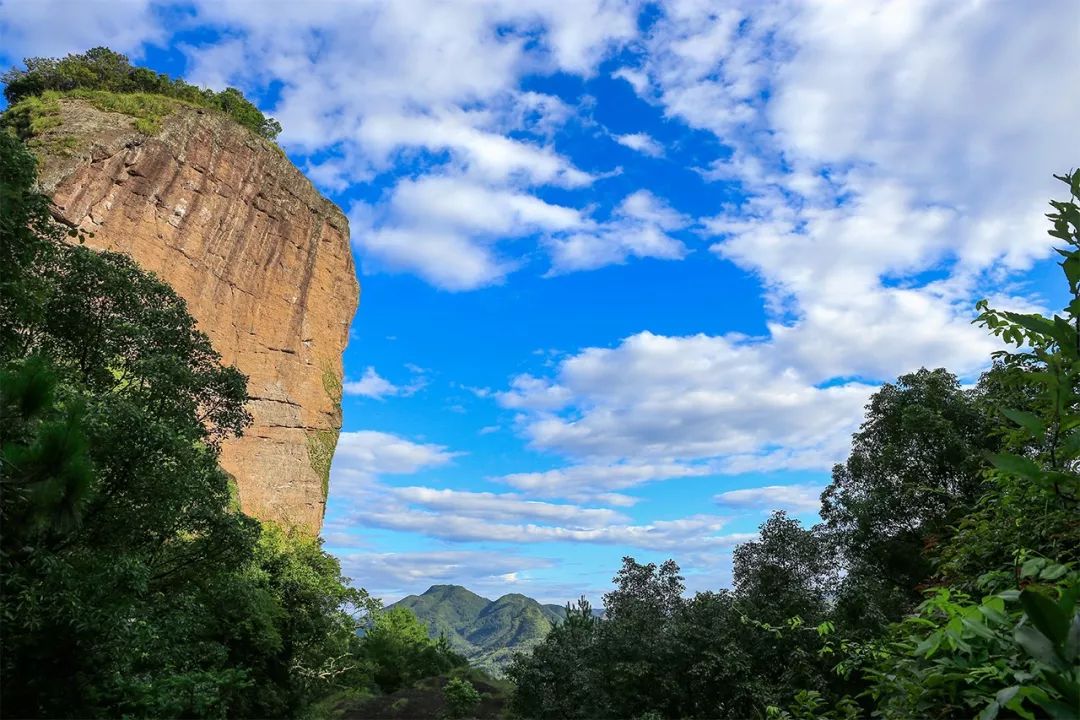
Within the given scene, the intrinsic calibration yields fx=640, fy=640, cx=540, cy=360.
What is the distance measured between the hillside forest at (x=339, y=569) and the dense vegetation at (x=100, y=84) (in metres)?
0.12

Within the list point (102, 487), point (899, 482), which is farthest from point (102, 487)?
point (899, 482)

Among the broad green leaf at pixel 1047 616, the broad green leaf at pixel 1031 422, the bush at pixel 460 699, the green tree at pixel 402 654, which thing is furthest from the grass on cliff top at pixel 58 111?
the broad green leaf at pixel 1047 616

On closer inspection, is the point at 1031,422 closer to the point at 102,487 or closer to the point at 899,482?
the point at 102,487

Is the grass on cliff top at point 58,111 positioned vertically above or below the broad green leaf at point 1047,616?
above

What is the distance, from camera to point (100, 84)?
3164 centimetres

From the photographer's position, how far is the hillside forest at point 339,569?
4.75 feet

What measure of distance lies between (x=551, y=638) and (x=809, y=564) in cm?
1016

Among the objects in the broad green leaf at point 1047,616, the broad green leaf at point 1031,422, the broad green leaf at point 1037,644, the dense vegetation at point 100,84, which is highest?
the dense vegetation at point 100,84

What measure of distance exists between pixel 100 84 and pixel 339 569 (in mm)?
26552

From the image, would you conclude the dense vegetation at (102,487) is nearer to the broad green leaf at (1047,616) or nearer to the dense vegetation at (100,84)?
the broad green leaf at (1047,616)

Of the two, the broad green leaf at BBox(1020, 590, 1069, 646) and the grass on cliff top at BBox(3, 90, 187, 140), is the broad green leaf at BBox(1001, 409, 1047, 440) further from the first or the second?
the grass on cliff top at BBox(3, 90, 187, 140)

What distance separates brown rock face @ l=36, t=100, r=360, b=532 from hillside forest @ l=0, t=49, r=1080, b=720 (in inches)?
117

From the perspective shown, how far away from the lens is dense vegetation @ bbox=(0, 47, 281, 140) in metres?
29.8

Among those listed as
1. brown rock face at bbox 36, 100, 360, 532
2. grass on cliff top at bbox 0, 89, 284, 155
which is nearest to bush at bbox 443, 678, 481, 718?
brown rock face at bbox 36, 100, 360, 532
